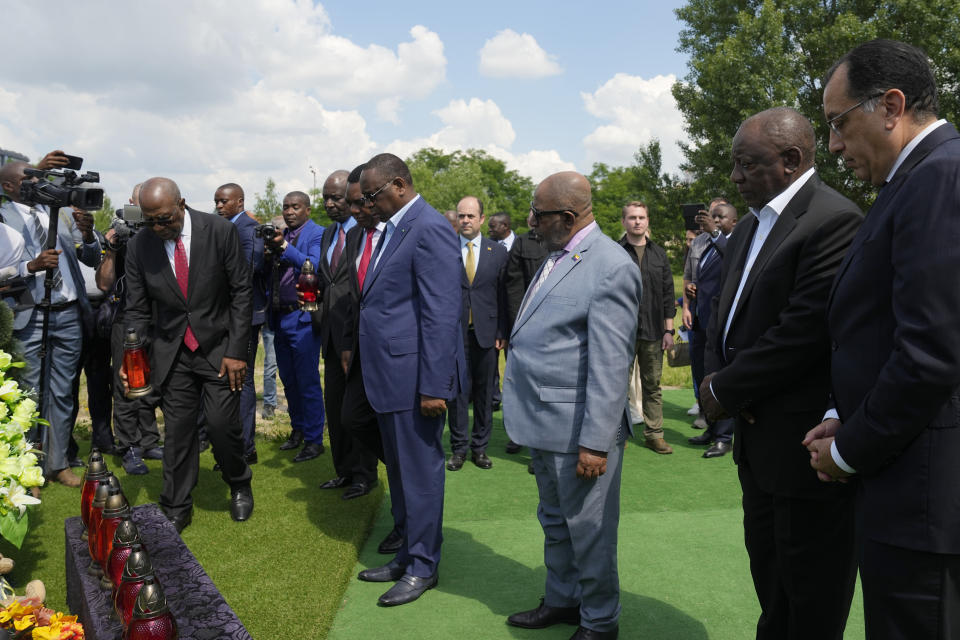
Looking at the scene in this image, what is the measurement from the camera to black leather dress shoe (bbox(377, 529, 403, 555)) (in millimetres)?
4758

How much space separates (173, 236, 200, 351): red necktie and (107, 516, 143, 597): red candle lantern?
7.21 feet

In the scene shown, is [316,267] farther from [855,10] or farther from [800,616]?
[855,10]

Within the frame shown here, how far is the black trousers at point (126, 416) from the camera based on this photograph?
6543mm

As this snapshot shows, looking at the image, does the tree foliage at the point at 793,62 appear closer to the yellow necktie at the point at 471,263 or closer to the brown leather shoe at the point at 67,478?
the yellow necktie at the point at 471,263

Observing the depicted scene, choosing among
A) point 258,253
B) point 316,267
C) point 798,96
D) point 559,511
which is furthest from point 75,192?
point 798,96

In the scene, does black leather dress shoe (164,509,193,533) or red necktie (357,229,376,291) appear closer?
red necktie (357,229,376,291)

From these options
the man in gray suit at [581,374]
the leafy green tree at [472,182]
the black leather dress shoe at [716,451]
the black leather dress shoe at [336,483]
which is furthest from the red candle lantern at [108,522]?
the leafy green tree at [472,182]

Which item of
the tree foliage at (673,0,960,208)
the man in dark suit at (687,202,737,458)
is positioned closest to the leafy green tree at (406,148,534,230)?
the tree foliage at (673,0,960,208)

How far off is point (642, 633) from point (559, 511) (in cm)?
74

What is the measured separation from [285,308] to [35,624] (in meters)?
4.45

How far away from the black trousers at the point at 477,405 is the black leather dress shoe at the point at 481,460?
0.13ft

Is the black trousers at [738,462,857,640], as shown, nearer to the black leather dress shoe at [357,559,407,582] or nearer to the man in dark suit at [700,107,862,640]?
the man in dark suit at [700,107,862,640]

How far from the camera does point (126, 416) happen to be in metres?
6.82

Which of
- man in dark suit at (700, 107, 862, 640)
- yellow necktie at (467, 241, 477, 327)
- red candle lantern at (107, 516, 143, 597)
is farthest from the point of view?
yellow necktie at (467, 241, 477, 327)
